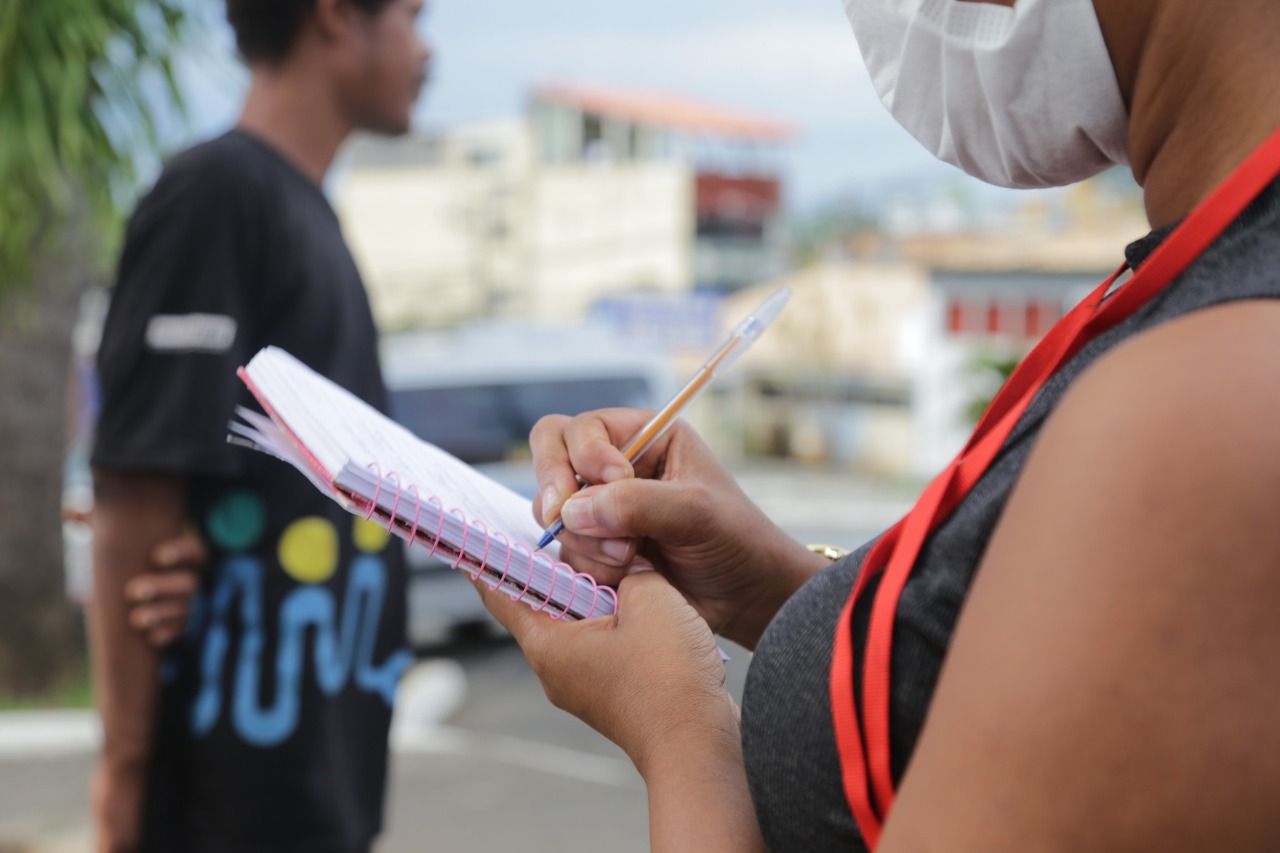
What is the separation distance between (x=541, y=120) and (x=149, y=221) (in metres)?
34.5

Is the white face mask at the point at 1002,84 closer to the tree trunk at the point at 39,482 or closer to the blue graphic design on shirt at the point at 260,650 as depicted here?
the blue graphic design on shirt at the point at 260,650

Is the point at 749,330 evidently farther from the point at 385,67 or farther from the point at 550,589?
the point at 385,67

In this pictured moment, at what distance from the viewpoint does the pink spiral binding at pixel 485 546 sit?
1038mm

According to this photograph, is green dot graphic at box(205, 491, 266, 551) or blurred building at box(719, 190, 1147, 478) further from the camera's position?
blurred building at box(719, 190, 1147, 478)

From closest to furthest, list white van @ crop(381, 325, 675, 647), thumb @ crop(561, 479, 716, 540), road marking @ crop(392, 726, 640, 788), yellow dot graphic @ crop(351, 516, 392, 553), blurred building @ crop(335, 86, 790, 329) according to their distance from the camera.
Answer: thumb @ crop(561, 479, 716, 540)
yellow dot graphic @ crop(351, 516, 392, 553)
road marking @ crop(392, 726, 640, 788)
white van @ crop(381, 325, 675, 647)
blurred building @ crop(335, 86, 790, 329)

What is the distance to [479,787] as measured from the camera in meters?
6.36

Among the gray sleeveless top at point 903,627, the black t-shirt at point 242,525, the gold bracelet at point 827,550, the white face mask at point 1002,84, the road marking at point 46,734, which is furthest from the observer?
the road marking at point 46,734

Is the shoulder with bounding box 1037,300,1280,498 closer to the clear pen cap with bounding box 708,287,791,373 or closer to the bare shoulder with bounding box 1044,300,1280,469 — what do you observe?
the bare shoulder with bounding box 1044,300,1280,469

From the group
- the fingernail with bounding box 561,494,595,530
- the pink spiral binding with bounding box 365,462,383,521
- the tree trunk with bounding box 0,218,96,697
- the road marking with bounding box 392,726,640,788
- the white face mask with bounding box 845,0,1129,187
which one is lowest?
the road marking with bounding box 392,726,640,788

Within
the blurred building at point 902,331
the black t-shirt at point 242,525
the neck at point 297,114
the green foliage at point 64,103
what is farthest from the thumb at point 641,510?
the blurred building at point 902,331

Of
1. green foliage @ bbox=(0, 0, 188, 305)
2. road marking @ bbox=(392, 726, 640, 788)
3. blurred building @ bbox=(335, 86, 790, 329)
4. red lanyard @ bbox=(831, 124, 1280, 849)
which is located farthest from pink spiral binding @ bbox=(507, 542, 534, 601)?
blurred building @ bbox=(335, 86, 790, 329)

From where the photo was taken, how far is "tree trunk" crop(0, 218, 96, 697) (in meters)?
6.07

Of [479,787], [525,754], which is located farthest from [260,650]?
[525,754]

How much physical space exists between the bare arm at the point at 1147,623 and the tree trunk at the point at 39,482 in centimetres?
556
